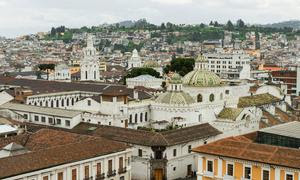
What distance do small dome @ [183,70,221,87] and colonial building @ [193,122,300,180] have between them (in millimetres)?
20143

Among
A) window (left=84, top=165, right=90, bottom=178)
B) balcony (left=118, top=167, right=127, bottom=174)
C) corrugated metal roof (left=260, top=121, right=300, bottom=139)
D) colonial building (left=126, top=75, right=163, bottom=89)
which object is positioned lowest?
balcony (left=118, top=167, right=127, bottom=174)

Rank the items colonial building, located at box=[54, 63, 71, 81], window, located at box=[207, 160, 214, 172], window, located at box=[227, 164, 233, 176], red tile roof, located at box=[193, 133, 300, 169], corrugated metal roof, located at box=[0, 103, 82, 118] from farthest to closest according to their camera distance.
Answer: colonial building, located at box=[54, 63, 71, 81], corrugated metal roof, located at box=[0, 103, 82, 118], window, located at box=[207, 160, 214, 172], window, located at box=[227, 164, 233, 176], red tile roof, located at box=[193, 133, 300, 169]

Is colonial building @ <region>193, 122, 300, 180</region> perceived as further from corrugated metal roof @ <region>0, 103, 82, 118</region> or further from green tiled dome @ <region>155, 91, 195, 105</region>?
corrugated metal roof @ <region>0, 103, 82, 118</region>

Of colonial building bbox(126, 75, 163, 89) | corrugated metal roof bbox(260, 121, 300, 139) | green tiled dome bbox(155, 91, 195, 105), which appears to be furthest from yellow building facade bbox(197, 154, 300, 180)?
colonial building bbox(126, 75, 163, 89)

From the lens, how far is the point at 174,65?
10688 centimetres

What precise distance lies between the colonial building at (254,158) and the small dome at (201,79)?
20143 millimetres

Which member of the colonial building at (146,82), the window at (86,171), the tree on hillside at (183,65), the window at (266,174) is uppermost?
the tree on hillside at (183,65)

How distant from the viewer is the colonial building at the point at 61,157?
1415 inches

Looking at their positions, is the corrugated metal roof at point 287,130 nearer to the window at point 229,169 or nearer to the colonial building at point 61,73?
the window at point 229,169

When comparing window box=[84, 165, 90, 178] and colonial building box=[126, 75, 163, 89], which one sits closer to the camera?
window box=[84, 165, 90, 178]

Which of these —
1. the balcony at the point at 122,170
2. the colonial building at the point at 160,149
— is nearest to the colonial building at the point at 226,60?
the colonial building at the point at 160,149

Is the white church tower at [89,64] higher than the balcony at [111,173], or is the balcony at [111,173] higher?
the white church tower at [89,64]

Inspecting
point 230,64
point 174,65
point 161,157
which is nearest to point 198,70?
point 161,157

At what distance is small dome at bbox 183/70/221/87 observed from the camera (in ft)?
204
